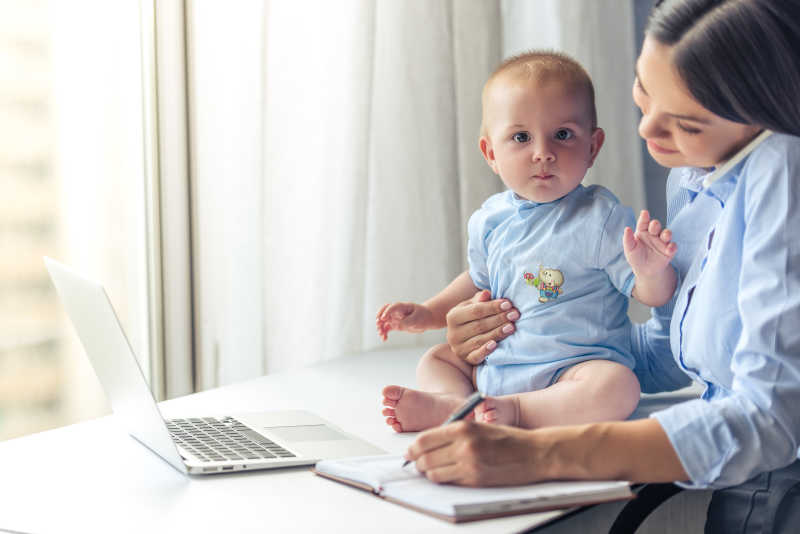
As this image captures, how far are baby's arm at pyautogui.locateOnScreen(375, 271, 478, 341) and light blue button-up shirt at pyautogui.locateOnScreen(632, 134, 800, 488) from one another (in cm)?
40

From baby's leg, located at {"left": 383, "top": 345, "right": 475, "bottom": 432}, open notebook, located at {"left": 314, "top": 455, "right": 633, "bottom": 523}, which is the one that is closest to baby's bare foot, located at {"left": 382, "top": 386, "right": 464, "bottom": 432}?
baby's leg, located at {"left": 383, "top": 345, "right": 475, "bottom": 432}

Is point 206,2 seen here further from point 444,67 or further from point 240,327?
point 240,327

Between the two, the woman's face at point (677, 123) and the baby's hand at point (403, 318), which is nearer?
the woman's face at point (677, 123)

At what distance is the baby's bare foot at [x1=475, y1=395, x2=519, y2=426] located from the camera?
100cm

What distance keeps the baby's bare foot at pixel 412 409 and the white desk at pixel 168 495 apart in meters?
0.02

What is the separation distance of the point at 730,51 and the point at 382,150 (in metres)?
0.95

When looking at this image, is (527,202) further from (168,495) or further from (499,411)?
(168,495)

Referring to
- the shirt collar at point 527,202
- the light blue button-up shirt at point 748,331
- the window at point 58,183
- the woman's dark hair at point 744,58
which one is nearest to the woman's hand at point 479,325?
the shirt collar at point 527,202

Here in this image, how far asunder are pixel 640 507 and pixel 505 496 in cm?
20

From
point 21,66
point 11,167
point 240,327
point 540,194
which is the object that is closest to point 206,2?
point 21,66

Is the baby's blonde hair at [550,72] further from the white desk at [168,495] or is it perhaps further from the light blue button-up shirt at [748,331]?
the white desk at [168,495]

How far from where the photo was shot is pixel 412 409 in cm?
106

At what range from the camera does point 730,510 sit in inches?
37.1

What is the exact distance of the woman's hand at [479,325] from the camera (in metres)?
1.12
